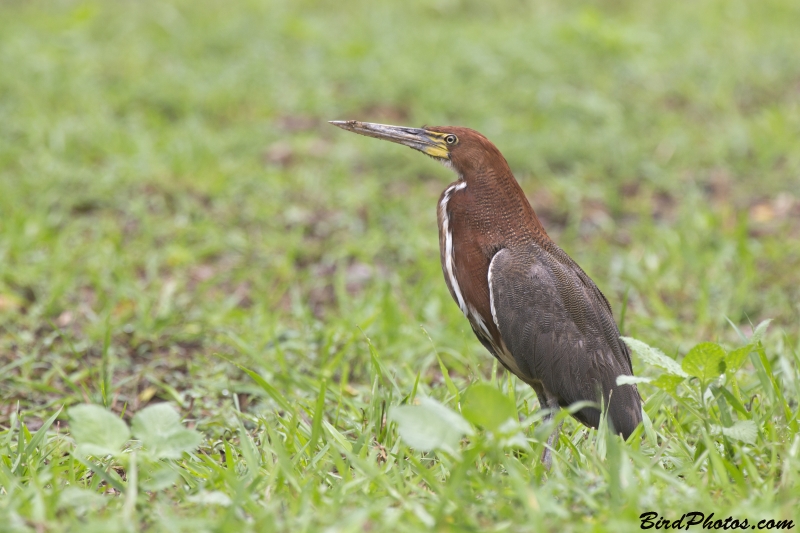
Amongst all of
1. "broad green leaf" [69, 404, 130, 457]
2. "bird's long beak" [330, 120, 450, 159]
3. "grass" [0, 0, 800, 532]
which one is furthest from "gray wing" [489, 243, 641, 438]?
"broad green leaf" [69, 404, 130, 457]

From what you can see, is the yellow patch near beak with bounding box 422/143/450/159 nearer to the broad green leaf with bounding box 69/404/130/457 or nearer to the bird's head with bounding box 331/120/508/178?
the bird's head with bounding box 331/120/508/178

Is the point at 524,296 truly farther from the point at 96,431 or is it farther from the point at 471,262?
the point at 96,431

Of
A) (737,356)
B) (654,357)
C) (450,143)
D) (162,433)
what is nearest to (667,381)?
(654,357)

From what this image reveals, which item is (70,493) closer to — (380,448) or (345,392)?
(380,448)

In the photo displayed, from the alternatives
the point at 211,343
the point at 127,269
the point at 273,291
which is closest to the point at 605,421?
the point at 211,343

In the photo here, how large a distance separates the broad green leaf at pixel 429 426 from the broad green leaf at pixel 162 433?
621 millimetres

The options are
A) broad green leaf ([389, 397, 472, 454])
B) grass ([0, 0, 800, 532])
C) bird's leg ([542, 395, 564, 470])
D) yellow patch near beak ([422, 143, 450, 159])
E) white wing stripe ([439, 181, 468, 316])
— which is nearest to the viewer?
broad green leaf ([389, 397, 472, 454])

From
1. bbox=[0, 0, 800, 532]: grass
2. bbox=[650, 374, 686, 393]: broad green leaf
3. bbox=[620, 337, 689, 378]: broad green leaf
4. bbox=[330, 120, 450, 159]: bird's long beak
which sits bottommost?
bbox=[0, 0, 800, 532]: grass

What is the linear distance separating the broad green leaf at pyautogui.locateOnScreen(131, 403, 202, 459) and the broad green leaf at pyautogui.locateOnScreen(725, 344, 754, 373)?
170cm

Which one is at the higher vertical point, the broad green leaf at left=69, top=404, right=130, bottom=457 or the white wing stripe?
the white wing stripe

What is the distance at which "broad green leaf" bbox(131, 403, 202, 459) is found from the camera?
2572 millimetres

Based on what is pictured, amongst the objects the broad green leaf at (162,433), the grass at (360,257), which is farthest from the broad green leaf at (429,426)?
the broad green leaf at (162,433)

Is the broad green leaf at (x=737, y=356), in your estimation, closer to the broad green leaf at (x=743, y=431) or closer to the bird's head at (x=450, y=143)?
the broad green leaf at (x=743, y=431)

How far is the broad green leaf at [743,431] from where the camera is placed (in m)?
2.80
